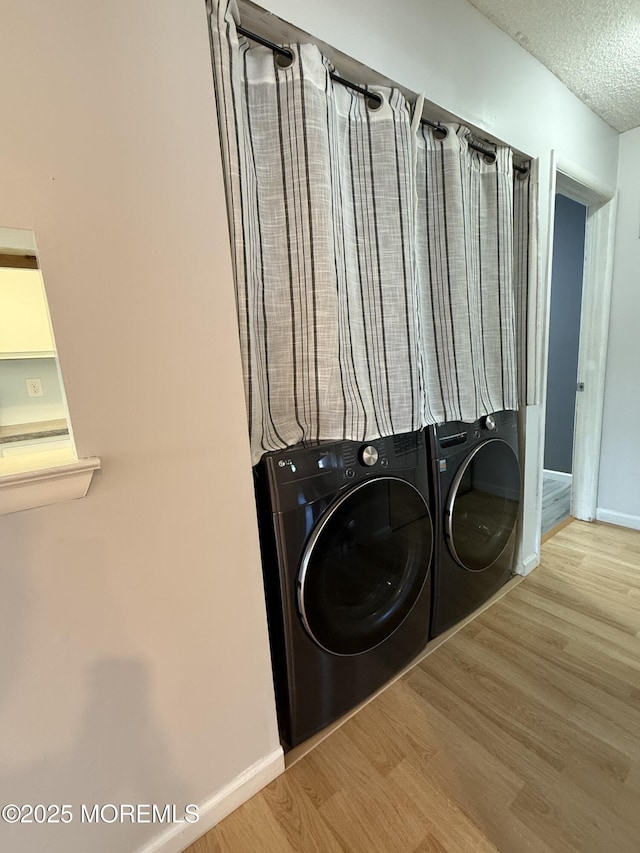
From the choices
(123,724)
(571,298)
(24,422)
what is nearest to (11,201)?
(24,422)

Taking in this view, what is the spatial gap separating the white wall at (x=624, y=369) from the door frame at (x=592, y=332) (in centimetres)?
4

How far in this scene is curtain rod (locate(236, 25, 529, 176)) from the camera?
0.95 meters

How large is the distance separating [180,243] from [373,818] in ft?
5.11

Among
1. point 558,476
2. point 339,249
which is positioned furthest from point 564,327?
point 339,249

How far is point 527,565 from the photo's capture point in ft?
6.86

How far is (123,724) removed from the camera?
33.4 inches

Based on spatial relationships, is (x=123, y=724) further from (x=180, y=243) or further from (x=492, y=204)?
(x=492, y=204)

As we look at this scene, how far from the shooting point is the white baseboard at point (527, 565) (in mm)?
2068

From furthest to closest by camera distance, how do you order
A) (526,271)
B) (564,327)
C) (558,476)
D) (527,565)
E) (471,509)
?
(558,476), (564,327), (527,565), (526,271), (471,509)

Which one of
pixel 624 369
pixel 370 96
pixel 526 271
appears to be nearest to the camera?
pixel 370 96

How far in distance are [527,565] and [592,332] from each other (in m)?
1.55

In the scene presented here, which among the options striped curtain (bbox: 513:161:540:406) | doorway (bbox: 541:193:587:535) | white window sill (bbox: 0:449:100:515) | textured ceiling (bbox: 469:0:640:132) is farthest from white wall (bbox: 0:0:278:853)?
doorway (bbox: 541:193:587:535)

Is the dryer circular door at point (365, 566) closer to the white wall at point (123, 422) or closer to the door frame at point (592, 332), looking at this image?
the white wall at point (123, 422)

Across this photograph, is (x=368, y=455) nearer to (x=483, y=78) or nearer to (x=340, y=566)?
(x=340, y=566)
